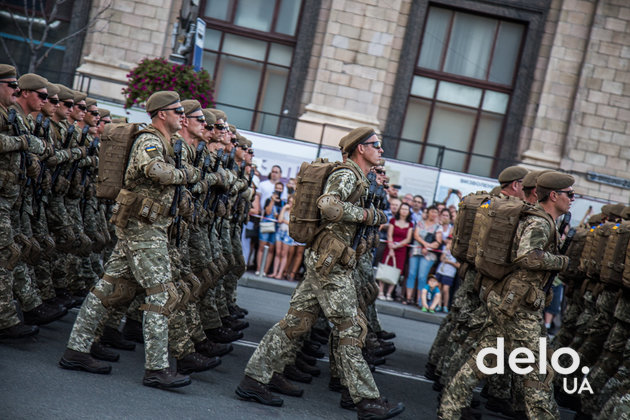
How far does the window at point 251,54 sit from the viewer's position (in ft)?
68.6

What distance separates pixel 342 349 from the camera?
5.87 meters

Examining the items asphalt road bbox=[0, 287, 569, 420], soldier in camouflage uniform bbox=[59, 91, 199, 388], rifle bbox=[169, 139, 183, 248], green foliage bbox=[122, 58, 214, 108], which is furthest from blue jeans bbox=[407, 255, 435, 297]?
soldier in camouflage uniform bbox=[59, 91, 199, 388]

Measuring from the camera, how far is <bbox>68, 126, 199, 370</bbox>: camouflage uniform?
5.93 meters

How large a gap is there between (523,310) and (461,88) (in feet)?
52.6

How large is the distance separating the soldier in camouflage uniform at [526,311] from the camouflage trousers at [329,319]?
0.76m

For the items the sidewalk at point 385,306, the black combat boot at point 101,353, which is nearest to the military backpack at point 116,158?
the black combat boot at point 101,353

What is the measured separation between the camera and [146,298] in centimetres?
591

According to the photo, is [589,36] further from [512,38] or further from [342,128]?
[342,128]

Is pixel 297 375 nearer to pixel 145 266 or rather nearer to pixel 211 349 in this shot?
pixel 211 349

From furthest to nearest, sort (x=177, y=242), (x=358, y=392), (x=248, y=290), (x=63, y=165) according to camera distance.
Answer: (x=248, y=290) → (x=63, y=165) → (x=177, y=242) → (x=358, y=392)

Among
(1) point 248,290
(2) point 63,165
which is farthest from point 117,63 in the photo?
(2) point 63,165

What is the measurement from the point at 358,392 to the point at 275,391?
109 centimetres

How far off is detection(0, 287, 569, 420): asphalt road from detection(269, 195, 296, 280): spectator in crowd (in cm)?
614

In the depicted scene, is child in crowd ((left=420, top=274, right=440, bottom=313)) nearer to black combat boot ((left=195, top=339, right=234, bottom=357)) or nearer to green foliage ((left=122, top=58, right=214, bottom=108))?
green foliage ((left=122, top=58, right=214, bottom=108))
